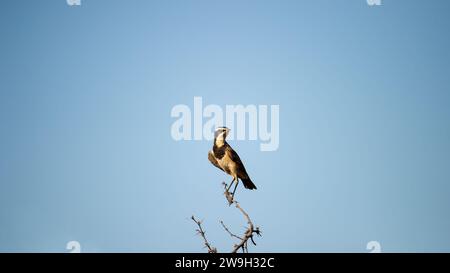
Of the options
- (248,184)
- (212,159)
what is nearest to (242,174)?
(248,184)

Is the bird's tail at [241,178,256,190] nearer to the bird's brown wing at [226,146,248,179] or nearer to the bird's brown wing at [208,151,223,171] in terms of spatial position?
the bird's brown wing at [226,146,248,179]

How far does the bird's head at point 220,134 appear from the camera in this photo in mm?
8141

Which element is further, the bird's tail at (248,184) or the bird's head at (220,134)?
the bird's head at (220,134)

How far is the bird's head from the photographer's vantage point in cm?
814

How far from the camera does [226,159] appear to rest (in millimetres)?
8070

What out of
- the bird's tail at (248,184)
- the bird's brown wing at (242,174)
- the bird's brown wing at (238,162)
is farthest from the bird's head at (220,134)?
the bird's tail at (248,184)

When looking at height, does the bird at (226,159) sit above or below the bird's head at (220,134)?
below

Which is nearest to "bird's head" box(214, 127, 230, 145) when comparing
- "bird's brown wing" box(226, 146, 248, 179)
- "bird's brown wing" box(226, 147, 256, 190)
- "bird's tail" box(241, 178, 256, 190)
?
"bird's brown wing" box(226, 146, 248, 179)

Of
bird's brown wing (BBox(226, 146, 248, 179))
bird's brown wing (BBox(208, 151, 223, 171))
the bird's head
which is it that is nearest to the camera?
bird's brown wing (BBox(226, 146, 248, 179))

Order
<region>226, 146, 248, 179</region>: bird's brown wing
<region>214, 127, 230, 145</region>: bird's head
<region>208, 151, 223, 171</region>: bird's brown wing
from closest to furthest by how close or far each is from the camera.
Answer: <region>226, 146, 248, 179</region>: bird's brown wing → <region>214, 127, 230, 145</region>: bird's head → <region>208, 151, 223, 171</region>: bird's brown wing

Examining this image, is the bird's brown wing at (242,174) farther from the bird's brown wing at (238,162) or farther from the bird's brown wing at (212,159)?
the bird's brown wing at (212,159)

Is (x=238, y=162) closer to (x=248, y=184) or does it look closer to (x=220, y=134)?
(x=248, y=184)
